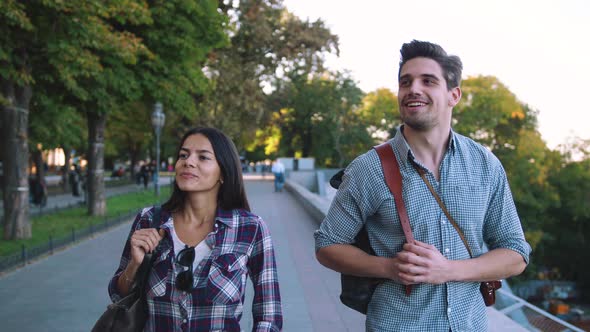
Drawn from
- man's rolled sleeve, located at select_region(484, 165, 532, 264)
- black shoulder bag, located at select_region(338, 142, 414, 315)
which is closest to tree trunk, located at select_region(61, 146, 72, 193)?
black shoulder bag, located at select_region(338, 142, 414, 315)

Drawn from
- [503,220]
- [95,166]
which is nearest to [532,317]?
[503,220]

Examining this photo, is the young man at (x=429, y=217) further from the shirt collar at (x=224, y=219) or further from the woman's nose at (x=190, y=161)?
the woman's nose at (x=190, y=161)

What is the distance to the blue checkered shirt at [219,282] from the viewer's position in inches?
95.3

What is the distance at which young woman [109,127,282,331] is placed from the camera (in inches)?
95.3

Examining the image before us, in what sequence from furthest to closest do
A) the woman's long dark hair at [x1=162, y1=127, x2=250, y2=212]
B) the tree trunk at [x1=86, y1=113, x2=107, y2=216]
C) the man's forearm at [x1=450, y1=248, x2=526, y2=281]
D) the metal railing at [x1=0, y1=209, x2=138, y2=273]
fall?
the tree trunk at [x1=86, y1=113, x2=107, y2=216]
the metal railing at [x1=0, y1=209, x2=138, y2=273]
the woman's long dark hair at [x1=162, y1=127, x2=250, y2=212]
the man's forearm at [x1=450, y1=248, x2=526, y2=281]

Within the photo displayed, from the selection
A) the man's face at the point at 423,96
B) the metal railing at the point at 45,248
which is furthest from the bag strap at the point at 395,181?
the metal railing at the point at 45,248

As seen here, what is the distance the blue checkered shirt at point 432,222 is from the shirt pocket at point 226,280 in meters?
0.41

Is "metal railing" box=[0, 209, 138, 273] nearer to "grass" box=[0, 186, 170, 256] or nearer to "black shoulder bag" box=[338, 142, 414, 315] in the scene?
"grass" box=[0, 186, 170, 256]

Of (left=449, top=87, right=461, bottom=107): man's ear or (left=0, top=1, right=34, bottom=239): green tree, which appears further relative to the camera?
(left=0, top=1, right=34, bottom=239): green tree

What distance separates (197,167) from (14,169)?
11.3m

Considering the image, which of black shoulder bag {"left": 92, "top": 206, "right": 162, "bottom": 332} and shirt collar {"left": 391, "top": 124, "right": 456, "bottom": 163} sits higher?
shirt collar {"left": 391, "top": 124, "right": 456, "bottom": 163}

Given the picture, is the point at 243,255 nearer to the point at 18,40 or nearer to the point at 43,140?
the point at 18,40

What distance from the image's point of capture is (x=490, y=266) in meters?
2.10

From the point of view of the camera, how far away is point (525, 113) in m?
56.6
